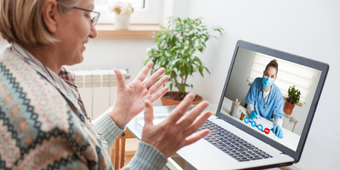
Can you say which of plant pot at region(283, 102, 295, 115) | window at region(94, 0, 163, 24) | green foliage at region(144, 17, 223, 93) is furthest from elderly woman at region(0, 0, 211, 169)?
window at region(94, 0, 163, 24)

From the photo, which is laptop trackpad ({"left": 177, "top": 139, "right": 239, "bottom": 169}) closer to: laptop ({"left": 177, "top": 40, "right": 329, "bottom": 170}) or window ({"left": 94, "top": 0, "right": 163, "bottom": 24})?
laptop ({"left": 177, "top": 40, "right": 329, "bottom": 170})

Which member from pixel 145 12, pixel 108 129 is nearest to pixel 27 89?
pixel 108 129

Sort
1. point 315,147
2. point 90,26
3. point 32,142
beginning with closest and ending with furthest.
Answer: point 32,142 < point 90,26 < point 315,147

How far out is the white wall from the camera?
3.67ft

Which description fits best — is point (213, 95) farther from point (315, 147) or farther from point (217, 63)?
point (315, 147)

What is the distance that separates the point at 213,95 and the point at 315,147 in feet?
3.25

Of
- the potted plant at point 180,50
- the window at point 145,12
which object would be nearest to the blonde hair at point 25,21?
the potted plant at point 180,50

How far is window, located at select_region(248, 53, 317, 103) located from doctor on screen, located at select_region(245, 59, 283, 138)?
0.01m

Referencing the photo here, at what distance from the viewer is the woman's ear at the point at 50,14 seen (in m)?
0.66

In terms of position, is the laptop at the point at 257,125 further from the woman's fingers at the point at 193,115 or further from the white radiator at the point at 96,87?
the white radiator at the point at 96,87

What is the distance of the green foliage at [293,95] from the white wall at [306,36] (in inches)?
8.5

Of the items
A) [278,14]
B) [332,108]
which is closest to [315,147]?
[332,108]

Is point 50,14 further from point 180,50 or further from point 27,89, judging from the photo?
point 180,50

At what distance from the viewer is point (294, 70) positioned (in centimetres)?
96
